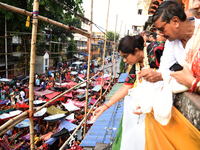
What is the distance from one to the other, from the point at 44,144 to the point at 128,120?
190 inches

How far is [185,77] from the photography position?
810 mm

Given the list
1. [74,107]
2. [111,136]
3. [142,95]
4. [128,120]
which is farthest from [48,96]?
[142,95]

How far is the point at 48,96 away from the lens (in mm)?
10648

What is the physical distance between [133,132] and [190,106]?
1.23m

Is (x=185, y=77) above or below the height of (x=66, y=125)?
above

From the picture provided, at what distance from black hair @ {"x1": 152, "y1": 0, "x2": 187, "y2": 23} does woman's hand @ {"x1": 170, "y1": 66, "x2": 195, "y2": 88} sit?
515 mm

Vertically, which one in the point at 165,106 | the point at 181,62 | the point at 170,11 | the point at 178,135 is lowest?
the point at 178,135

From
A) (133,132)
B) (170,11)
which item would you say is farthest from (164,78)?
(133,132)

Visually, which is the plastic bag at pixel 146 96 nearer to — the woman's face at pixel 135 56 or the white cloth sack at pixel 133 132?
the woman's face at pixel 135 56

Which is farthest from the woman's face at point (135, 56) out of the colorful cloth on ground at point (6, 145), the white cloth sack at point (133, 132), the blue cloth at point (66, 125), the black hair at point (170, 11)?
the blue cloth at point (66, 125)

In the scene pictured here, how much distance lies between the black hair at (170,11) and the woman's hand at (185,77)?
0.51m

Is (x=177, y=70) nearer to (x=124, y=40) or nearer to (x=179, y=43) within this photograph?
(x=179, y=43)

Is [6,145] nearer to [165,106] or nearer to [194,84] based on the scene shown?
[165,106]

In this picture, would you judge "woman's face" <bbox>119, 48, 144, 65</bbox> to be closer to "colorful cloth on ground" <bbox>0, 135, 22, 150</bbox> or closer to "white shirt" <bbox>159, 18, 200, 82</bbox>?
"white shirt" <bbox>159, 18, 200, 82</bbox>
